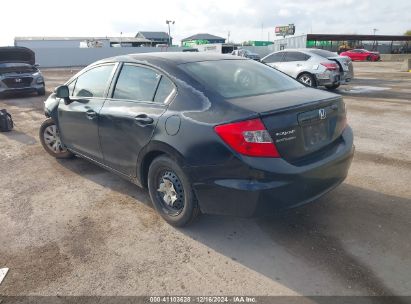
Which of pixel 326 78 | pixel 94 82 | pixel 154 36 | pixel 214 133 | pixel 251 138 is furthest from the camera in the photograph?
pixel 154 36

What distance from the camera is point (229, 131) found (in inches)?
114

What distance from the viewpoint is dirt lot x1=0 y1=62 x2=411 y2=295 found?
9.04 feet

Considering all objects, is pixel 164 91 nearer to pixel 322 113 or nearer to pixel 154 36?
pixel 322 113

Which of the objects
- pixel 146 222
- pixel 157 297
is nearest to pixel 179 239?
pixel 146 222

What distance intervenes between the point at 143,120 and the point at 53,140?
9.35ft

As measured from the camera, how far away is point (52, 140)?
5758mm

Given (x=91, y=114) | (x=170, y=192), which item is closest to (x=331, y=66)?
(x=91, y=114)

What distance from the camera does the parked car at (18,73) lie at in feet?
42.6

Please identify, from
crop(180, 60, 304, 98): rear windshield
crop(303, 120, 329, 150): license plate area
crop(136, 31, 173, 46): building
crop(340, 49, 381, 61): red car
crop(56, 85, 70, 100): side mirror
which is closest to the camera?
crop(303, 120, 329, 150): license plate area

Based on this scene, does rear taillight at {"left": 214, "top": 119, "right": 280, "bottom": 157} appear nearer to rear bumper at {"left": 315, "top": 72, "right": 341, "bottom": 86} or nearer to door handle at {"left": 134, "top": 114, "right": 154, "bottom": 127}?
door handle at {"left": 134, "top": 114, "right": 154, "bottom": 127}

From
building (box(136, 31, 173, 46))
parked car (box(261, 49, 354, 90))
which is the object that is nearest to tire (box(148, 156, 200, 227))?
parked car (box(261, 49, 354, 90))

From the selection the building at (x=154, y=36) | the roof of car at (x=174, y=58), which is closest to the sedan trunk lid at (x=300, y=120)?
the roof of car at (x=174, y=58)

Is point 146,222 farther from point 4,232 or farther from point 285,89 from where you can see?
point 285,89

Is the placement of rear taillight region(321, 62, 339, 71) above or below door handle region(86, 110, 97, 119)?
above
